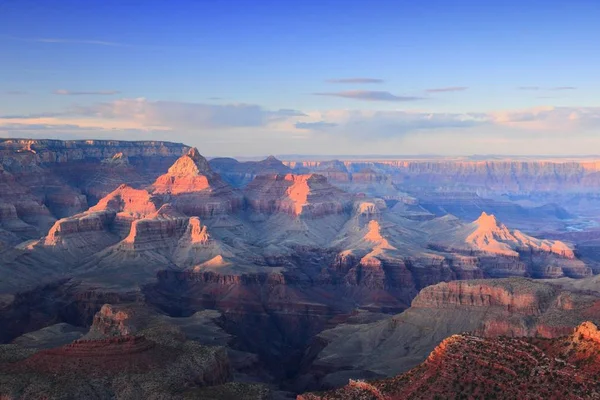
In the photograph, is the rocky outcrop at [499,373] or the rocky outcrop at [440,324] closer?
the rocky outcrop at [499,373]

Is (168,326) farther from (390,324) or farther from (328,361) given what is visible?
(390,324)

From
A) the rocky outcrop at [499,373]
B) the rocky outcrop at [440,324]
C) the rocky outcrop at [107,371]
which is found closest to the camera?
the rocky outcrop at [499,373]

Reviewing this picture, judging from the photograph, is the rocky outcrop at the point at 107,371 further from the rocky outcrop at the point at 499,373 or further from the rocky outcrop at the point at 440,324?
the rocky outcrop at the point at 440,324

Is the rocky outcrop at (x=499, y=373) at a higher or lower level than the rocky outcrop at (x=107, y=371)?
higher

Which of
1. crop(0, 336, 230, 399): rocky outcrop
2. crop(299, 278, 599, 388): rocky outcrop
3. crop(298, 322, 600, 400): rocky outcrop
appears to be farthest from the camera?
crop(299, 278, 599, 388): rocky outcrop

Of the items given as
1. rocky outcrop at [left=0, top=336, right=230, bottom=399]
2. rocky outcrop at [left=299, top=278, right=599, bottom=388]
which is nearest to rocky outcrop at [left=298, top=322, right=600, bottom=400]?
rocky outcrop at [left=0, top=336, right=230, bottom=399]

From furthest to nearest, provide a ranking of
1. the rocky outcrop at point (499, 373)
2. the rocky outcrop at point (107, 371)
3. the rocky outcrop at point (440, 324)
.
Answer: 1. the rocky outcrop at point (440, 324)
2. the rocky outcrop at point (107, 371)
3. the rocky outcrop at point (499, 373)

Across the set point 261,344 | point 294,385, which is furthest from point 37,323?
point 294,385

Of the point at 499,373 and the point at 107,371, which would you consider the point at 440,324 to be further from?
the point at 499,373

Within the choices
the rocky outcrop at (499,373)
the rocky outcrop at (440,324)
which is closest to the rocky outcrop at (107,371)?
the rocky outcrop at (499,373)

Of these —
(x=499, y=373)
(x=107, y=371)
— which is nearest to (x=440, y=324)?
(x=107, y=371)

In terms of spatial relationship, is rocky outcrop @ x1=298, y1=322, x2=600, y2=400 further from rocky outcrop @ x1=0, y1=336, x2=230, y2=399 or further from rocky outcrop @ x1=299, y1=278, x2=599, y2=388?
rocky outcrop @ x1=299, y1=278, x2=599, y2=388
